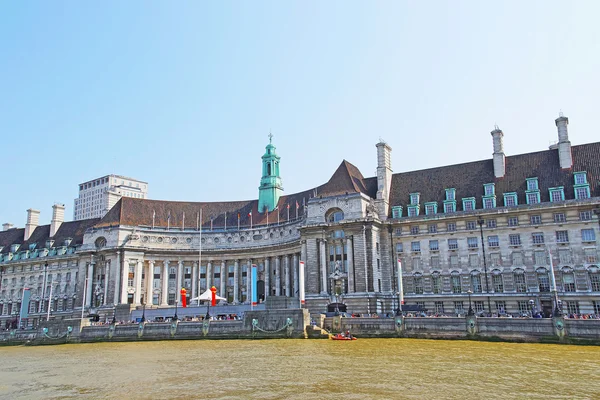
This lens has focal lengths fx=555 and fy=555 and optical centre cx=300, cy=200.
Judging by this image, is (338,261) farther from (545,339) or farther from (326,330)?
(545,339)

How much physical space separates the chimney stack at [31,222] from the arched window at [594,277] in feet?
342

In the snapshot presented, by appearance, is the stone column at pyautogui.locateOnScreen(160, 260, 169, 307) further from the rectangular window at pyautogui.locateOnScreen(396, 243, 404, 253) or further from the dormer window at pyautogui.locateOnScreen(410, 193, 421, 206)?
the dormer window at pyautogui.locateOnScreen(410, 193, 421, 206)

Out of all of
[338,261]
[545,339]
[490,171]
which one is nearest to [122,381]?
[545,339]

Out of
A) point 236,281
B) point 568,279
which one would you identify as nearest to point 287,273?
point 236,281

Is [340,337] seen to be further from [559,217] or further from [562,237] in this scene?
[559,217]

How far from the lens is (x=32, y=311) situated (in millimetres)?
104375

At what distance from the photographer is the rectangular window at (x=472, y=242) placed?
71.2m

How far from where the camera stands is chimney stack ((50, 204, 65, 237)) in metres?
113

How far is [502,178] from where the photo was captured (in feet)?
240

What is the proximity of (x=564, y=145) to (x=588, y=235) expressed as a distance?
11.9 metres

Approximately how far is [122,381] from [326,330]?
2913cm

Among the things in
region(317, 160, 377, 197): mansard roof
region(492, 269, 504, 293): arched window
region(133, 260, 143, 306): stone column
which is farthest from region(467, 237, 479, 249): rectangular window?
region(133, 260, 143, 306): stone column

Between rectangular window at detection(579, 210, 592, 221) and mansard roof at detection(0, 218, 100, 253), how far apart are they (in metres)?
83.8

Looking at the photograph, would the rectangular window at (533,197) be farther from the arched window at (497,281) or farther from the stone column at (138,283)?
the stone column at (138,283)
